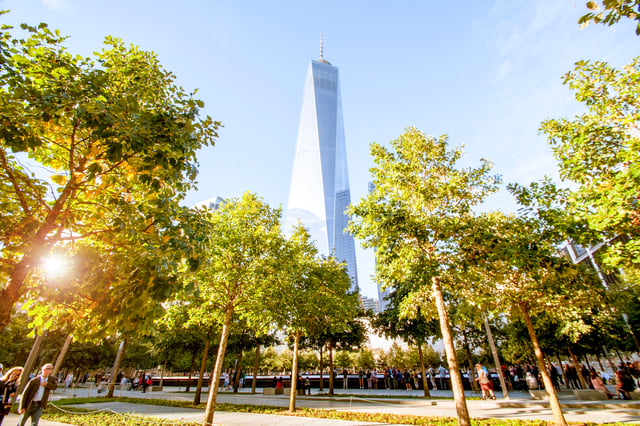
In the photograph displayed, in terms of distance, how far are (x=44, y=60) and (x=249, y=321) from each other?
421 inches

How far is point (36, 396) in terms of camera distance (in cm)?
773

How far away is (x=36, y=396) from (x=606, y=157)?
17359 millimetres

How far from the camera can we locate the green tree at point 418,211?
9.45 metres

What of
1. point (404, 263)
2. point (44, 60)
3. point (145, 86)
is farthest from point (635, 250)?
point (44, 60)

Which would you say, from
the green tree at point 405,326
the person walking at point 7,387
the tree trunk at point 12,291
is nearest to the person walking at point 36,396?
the person walking at point 7,387

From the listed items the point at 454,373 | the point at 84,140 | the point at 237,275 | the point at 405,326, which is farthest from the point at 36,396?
the point at 405,326

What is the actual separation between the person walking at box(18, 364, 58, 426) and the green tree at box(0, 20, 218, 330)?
12.7 ft

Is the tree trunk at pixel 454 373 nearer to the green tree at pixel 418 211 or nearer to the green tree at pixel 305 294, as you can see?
the green tree at pixel 418 211

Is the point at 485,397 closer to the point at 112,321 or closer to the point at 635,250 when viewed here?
the point at 635,250

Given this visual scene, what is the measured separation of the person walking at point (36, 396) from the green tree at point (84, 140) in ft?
12.7

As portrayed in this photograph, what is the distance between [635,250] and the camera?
7.20 meters

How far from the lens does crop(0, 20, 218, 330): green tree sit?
14.3 ft

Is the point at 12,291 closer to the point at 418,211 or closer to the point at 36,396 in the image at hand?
the point at 36,396

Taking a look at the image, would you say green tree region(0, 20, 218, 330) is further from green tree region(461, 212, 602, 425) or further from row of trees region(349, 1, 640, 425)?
green tree region(461, 212, 602, 425)
